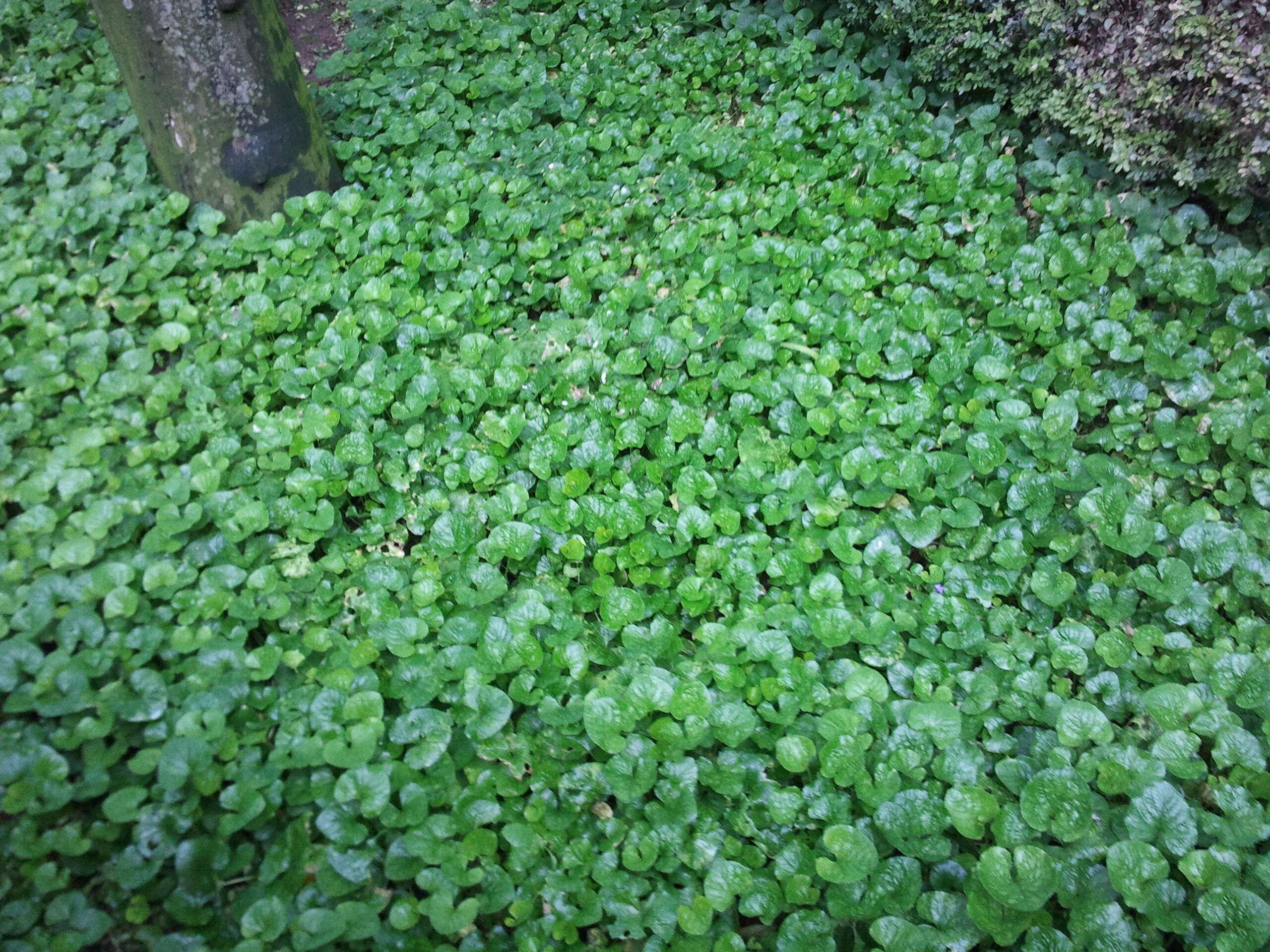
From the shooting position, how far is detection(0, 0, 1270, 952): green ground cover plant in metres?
1.91

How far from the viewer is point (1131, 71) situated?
119 inches

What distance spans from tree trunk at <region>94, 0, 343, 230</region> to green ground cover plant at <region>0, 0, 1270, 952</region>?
0.47 ft

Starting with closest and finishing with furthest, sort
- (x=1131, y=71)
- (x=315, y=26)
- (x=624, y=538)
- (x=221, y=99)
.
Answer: (x=624, y=538) → (x=221, y=99) → (x=1131, y=71) → (x=315, y=26)

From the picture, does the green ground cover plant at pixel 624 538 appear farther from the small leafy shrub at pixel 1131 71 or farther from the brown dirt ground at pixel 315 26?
the brown dirt ground at pixel 315 26

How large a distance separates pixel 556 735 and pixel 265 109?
254 cm

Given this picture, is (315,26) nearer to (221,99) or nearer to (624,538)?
(221,99)

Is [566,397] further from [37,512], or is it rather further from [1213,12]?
[1213,12]

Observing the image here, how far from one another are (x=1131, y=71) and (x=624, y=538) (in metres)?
2.73

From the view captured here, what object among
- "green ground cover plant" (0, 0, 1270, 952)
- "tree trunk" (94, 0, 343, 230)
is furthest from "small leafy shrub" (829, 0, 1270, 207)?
"tree trunk" (94, 0, 343, 230)

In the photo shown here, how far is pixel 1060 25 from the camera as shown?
313cm

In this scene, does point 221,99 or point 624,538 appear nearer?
point 624,538

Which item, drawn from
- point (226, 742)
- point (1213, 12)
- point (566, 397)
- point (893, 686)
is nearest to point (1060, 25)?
point (1213, 12)

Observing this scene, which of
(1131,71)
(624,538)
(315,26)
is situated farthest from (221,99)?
(1131,71)

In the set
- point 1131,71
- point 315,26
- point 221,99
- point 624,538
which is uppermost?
point 315,26
